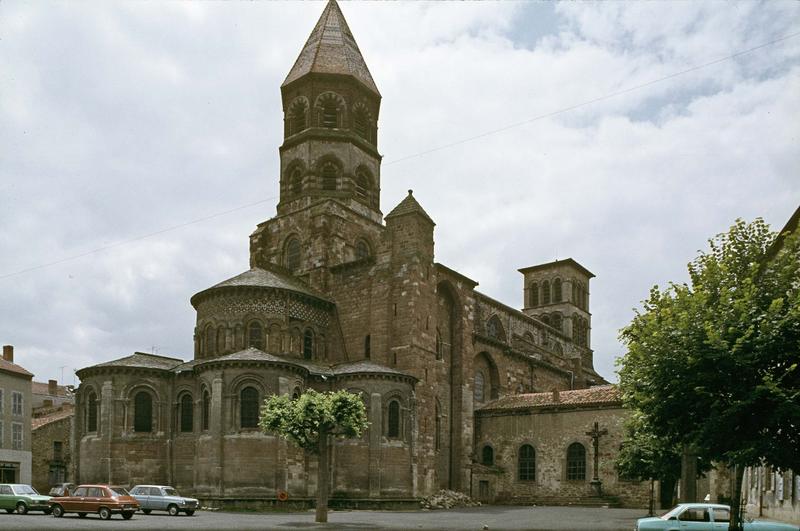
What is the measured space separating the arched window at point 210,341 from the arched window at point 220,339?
9.7 inches

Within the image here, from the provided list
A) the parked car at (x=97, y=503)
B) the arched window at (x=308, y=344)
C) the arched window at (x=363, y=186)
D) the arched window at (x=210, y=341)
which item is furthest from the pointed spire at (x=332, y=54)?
the parked car at (x=97, y=503)

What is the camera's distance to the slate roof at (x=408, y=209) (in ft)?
136

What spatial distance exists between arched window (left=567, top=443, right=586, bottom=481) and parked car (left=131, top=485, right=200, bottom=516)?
2069 cm

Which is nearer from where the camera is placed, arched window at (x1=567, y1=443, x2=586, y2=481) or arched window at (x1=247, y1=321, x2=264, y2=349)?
arched window at (x1=247, y1=321, x2=264, y2=349)

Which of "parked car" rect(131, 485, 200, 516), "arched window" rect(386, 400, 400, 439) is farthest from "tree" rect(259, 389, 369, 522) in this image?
"arched window" rect(386, 400, 400, 439)

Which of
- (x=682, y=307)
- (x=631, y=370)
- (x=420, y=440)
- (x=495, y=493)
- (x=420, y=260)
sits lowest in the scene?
(x=495, y=493)

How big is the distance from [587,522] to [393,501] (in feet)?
35.3

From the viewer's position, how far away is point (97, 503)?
1022 inches

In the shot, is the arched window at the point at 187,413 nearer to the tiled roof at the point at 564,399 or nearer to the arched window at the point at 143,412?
the arched window at the point at 143,412

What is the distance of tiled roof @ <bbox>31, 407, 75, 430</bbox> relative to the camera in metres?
55.3

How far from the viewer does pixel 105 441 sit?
3650 cm

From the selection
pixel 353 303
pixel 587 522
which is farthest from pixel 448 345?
pixel 587 522

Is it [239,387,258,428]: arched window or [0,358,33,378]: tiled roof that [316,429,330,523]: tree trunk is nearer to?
[239,387,258,428]: arched window

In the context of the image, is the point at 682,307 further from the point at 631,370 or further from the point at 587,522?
the point at 587,522
